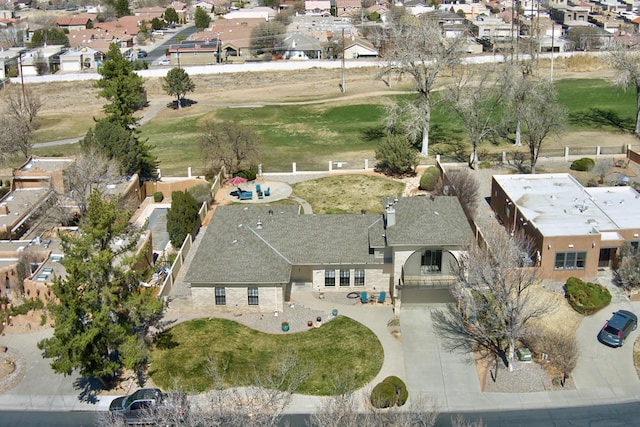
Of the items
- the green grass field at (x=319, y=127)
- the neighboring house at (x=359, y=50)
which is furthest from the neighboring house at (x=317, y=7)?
the green grass field at (x=319, y=127)

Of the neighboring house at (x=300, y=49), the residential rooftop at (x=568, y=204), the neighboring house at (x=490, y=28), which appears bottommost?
the residential rooftop at (x=568, y=204)

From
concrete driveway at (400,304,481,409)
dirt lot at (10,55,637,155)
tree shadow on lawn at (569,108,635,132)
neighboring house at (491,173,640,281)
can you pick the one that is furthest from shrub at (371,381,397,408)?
dirt lot at (10,55,637,155)

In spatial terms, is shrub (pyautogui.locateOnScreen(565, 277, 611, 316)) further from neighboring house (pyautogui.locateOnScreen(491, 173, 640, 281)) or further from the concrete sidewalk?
the concrete sidewalk

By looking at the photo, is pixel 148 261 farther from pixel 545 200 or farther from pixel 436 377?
pixel 545 200

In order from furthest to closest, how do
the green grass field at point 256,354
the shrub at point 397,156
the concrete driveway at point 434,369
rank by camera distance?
the shrub at point 397,156 < the green grass field at point 256,354 < the concrete driveway at point 434,369

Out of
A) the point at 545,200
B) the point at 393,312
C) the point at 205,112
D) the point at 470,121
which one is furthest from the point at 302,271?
the point at 205,112

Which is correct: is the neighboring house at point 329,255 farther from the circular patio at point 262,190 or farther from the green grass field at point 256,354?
the circular patio at point 262,190

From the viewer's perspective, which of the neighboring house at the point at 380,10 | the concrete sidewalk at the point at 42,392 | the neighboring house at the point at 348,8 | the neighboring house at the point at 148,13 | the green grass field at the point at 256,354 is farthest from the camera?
the neighboring house at the point at 148,13
